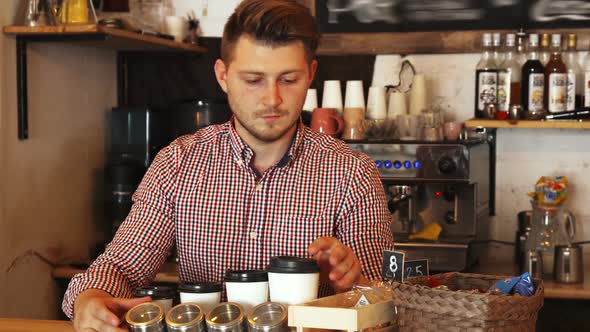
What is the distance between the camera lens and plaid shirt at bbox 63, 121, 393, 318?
2246mm

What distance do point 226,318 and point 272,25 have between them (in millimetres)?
695

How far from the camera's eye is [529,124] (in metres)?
3.62

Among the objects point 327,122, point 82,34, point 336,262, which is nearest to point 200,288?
point 336,262

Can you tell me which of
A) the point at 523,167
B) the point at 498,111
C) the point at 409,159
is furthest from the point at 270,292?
the point at 523,167

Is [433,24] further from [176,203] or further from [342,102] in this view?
[176,203]

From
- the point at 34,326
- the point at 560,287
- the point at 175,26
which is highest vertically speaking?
the point at 175,26

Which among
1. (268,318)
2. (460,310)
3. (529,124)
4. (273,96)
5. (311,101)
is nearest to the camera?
(460,310)

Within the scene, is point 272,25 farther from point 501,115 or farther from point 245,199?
point 501,115

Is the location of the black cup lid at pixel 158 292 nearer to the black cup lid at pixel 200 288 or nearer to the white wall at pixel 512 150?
the black cup lid at pixel 200 288

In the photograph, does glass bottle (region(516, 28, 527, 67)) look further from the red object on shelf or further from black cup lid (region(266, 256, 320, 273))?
black cup lid (region(266, 256, 320, 273))

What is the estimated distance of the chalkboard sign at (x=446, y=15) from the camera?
383 centimetres

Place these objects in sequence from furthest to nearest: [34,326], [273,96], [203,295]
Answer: [34,326]
[273,96]
[203,295]

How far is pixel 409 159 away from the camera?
11.8 feet

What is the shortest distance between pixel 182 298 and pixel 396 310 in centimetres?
41
